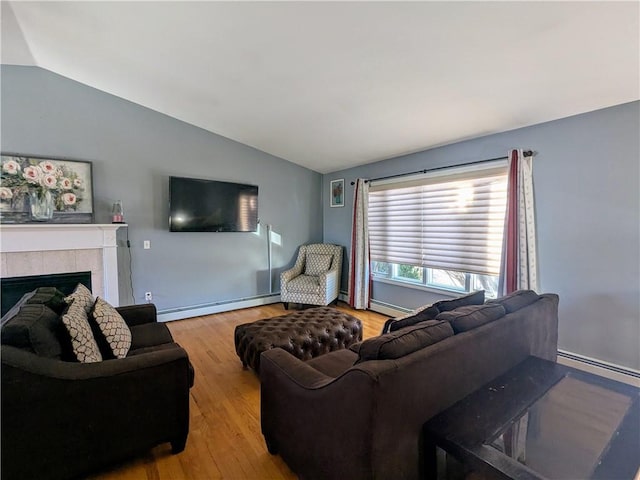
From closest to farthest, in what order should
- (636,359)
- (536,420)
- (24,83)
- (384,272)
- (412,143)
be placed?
(536,420), (636,359), (24,83), (412,143), (384,272)

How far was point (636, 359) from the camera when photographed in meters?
2.38

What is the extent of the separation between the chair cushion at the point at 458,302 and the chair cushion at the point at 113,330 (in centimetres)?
192

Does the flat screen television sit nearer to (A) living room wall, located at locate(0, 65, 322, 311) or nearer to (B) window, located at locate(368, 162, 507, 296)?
(A) living room wall, located at locate(0, 65, 322, 311)

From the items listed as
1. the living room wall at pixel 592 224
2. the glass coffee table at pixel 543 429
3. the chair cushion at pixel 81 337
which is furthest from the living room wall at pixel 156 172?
the glass coffee table at pixel 543 429

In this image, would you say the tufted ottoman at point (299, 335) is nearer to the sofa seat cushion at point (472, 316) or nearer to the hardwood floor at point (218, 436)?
the hardwood floor at point (218, 436)

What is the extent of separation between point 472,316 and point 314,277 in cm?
336

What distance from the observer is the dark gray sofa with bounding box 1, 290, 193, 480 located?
4.43 feet

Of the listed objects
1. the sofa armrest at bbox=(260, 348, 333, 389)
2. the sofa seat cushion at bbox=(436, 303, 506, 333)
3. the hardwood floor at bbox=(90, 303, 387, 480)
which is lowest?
the hardwood floor at bbox=(90, 303, 387, 480)

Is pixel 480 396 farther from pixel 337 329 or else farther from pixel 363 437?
pixel 337 329

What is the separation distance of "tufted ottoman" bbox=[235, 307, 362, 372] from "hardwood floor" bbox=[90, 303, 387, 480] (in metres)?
0.23

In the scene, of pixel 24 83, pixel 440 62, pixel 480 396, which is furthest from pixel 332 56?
pixel 24 83

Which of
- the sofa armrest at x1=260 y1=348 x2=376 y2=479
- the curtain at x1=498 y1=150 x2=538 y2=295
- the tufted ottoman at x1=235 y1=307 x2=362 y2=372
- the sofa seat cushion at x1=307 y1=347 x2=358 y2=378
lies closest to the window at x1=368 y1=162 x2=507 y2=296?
the curtain at x1=498 y1=150 x2=538 y2=295

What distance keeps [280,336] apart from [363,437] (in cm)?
146

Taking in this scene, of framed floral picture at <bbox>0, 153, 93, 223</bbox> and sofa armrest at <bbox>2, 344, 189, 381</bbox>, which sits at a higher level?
framed floral picture at <bbox>0, 153, 93, 223</bbox>
